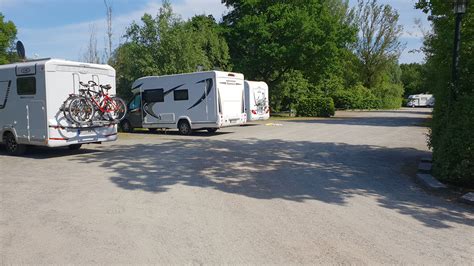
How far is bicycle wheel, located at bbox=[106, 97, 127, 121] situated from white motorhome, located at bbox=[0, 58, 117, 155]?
0.43 metres

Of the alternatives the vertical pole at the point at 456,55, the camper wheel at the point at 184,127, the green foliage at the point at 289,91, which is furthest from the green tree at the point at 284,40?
the vertical pole at the point at 456,55

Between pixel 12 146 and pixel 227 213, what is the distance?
9243 mm

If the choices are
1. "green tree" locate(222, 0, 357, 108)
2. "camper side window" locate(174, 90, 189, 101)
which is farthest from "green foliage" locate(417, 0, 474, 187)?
"green tree" locate(222, 0, 357, 108)

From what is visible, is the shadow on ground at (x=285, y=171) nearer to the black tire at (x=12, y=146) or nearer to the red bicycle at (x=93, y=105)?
the red bicycle at (x=93, y=105)

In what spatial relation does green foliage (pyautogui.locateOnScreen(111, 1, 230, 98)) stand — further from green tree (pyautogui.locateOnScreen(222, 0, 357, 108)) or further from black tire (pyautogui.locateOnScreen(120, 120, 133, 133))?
green tree (pyautogui.locateOnScreen(222, 0, 357, 108))

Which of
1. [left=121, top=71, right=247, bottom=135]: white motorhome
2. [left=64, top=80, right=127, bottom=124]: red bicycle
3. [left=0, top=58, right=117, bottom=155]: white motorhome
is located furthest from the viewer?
[left=121, top=71, right=247, bottom=135]: white motorhome

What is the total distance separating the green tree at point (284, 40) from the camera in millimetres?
30734

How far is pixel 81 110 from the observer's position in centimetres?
1125

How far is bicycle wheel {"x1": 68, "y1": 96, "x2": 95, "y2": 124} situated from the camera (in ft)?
36.1

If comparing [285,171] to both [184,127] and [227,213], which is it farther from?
[184,127]

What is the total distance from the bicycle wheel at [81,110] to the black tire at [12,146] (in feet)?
7.41

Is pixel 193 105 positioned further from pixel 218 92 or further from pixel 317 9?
pixel 317 9

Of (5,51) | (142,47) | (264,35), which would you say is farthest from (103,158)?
(5,51)

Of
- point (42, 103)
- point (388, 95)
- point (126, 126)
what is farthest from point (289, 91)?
point (388, 95)
